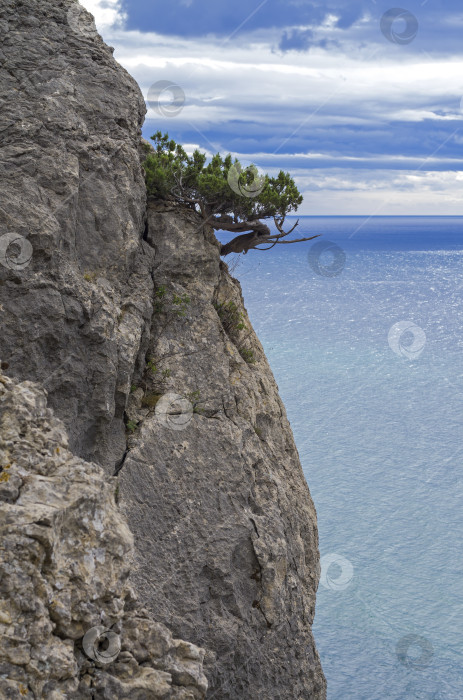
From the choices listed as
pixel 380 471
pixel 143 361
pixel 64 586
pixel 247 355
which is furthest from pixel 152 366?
pixel 380 471

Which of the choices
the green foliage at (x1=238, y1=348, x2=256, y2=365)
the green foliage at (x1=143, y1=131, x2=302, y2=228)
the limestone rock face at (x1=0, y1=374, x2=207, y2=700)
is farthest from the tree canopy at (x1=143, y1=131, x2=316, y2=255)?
the limestone rock face at (x1=0, y1=374, x2=207, y2=700)

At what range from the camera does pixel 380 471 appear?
194 ft

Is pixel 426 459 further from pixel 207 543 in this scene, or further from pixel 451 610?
pixel 207 543

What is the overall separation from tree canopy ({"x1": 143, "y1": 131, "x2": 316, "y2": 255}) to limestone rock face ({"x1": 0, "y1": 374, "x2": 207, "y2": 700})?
28.4 ft

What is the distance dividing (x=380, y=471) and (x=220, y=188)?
1826 inches

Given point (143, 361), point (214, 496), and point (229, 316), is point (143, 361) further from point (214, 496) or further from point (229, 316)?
point (214, 496)

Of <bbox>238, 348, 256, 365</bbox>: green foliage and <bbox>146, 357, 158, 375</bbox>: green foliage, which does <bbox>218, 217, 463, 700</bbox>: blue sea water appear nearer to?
<bbox>238, 348, 256, 365</bbox>: green foliage

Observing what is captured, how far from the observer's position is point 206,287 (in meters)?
17.7

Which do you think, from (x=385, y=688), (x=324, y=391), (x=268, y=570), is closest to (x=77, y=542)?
(x=268, y=570)

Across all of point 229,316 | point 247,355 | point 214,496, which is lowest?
point 214,496

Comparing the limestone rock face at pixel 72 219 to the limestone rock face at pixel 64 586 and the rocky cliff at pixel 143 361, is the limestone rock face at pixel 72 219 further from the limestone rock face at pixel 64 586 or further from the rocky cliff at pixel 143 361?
the limestone rock face at pixel 64 586

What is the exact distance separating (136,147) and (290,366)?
65.0m

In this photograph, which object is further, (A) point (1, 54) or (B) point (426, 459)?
(B) point (426, 459)

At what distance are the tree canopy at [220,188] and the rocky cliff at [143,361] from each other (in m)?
0.49
